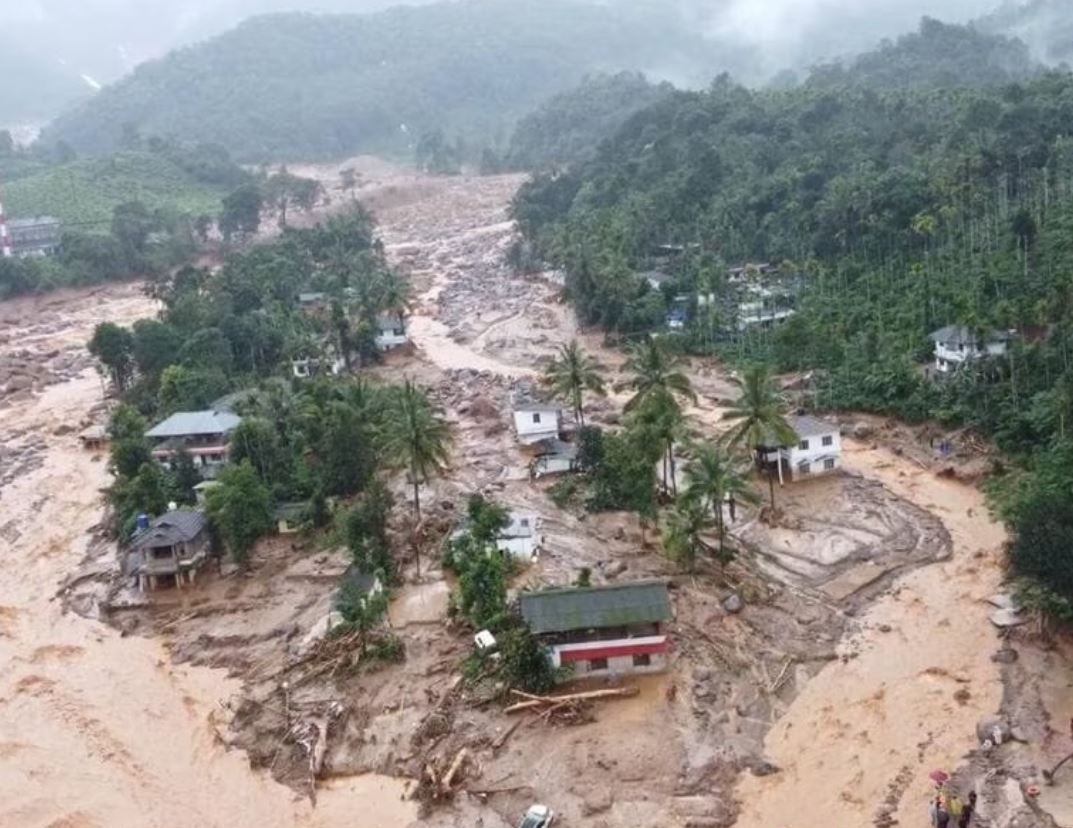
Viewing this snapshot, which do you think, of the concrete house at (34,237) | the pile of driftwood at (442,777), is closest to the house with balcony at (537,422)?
the pile of driftwood at (442,777)

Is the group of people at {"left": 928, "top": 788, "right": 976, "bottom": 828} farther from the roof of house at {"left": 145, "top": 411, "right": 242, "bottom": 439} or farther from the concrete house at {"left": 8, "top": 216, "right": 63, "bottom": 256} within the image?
the concrete house at {"left": 8, "top": 216, "right": 63, "bottom": 256}

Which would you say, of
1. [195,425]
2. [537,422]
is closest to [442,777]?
[537,422]

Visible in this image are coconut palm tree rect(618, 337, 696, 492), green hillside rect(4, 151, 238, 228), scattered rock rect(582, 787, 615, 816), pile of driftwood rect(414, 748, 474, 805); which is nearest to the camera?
scattered rock rect(582, 787, 615, 816)

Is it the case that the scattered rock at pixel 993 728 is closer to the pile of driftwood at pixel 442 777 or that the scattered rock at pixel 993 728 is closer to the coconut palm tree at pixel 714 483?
the coconut palm tree at pixel 714 483

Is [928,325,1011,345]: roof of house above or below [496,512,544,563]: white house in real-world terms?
above

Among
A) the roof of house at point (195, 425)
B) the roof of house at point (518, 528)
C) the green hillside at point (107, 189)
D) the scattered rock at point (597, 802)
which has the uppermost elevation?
the green hillside at point (107, 189)

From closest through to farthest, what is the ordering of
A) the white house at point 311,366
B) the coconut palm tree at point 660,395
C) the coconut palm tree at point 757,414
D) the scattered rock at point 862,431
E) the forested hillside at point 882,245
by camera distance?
the coconut palm tree at point 757,414 → the coconut palm tree at point 660,395 → the forested hillside at point 882,245 → the scattered rock at point 862,431 → the white house at point 311,366

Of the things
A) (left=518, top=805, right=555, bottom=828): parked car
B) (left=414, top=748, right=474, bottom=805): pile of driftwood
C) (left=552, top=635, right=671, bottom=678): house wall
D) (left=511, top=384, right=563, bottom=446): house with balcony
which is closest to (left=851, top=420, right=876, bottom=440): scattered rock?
(left=511, top=384, right=563, bottom=446): house with balcony
